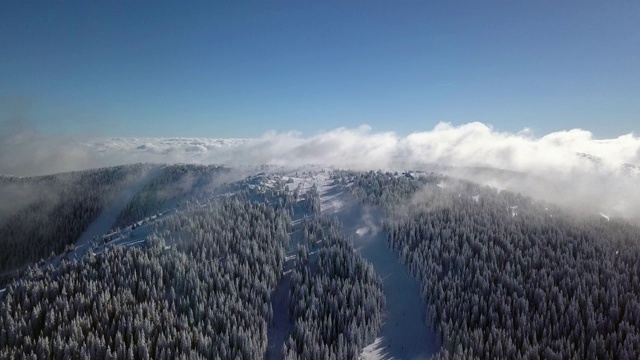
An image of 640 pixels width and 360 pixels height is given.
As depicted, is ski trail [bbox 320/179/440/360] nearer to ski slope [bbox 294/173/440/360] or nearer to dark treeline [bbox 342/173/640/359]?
ski slope [bbox 294/173/440/360]

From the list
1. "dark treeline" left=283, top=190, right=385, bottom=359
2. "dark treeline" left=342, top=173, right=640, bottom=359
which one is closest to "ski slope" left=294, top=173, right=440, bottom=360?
"dark treeline" left=283, top=190, right=385, bottom=359

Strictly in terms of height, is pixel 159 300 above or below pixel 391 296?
above

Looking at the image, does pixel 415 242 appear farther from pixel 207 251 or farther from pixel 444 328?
pixel 207 251

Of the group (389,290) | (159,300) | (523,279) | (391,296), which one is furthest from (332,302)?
(523,279)

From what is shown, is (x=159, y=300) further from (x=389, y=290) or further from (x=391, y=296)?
(x=389, y=290)

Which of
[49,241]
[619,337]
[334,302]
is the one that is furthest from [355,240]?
[49,241]

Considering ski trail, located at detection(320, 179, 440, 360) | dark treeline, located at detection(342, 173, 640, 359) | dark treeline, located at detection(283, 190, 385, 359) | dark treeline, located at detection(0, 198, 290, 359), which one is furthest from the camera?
ski trail, located at detection(320, 179, 440, 360)
